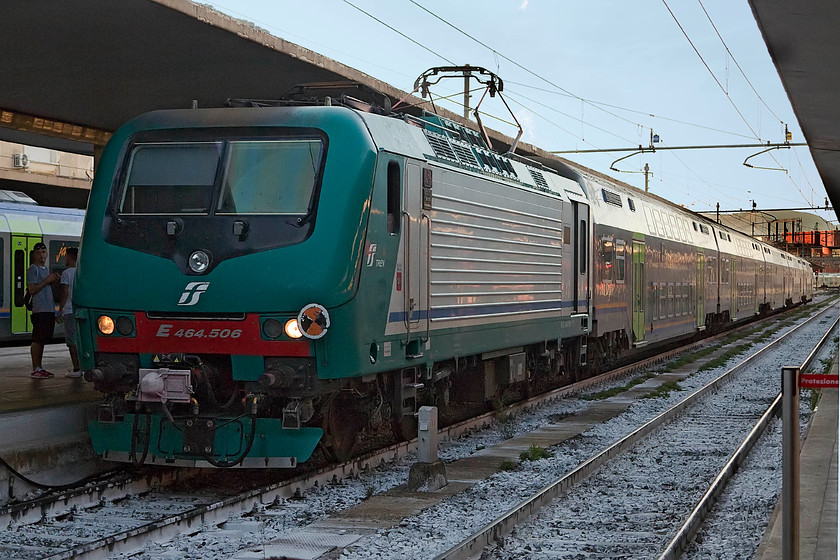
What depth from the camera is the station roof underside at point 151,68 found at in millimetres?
6957

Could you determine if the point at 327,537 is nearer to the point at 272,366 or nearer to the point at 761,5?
the point at 272,366

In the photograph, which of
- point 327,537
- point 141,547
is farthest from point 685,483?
point 141,547

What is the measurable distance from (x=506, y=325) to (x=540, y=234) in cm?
166

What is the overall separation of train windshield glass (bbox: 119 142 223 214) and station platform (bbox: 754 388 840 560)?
4.75 meters

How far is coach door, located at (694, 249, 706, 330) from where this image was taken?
86.3 feet

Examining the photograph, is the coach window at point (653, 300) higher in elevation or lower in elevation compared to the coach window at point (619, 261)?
lower

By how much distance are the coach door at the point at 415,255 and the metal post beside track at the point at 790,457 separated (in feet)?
14.3

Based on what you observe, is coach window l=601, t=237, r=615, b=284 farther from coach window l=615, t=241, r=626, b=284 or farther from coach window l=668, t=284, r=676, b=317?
coach window l=668, t=284, r=676, b=317

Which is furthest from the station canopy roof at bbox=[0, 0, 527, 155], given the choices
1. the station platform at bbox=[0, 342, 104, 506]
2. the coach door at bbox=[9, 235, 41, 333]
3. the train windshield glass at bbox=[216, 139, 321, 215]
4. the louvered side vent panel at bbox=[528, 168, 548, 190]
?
the coach door at bbox=[9, 235, 41, 333]

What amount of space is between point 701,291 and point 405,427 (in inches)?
724

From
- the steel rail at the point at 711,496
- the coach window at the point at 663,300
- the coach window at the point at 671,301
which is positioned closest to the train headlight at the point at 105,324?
the steel rail at the point at 711,496

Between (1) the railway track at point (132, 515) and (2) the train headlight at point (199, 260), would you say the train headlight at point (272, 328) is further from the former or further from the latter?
(1) the railway track at point (132, 515)

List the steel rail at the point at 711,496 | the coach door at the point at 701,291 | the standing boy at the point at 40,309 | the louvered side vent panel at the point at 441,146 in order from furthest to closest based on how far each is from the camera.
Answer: the coach door at the point at 701,291, the standing boy at the point at 40,309, the louvered side vent panel at the point at 441,146, the steel rail at the point at 711,496

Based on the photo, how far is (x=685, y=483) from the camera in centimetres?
916
